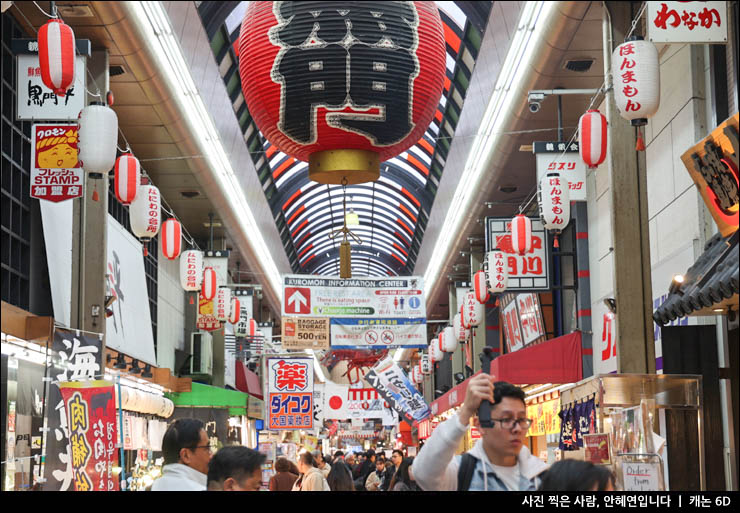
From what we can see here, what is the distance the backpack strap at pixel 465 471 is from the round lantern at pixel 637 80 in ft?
17.1

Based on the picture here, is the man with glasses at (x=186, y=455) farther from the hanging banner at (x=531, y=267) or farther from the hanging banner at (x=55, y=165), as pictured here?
the hanging banner at (x=531, y=267)

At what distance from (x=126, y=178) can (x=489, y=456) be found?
A: 7942 millimetres

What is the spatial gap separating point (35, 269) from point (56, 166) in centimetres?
209

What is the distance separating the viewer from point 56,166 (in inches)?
371

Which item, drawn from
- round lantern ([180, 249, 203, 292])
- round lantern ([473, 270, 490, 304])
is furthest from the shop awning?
Result: round lantern ([473, 270, 490, 304])

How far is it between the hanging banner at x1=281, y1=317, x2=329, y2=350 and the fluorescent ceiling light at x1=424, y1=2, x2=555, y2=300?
3563 millimetres

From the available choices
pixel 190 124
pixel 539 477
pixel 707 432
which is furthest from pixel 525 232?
pixel 539 477

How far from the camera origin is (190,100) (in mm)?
13039

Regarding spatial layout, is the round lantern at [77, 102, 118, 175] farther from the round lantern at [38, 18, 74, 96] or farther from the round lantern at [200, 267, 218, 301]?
the round lantern at [200, 267, 218, 301]

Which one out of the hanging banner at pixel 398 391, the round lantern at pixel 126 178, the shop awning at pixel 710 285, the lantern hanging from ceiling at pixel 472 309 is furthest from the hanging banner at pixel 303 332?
the shop awning at pixel 710 285

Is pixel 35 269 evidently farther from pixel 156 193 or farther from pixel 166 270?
pixel 166 270

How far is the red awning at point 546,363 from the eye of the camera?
44.5ft

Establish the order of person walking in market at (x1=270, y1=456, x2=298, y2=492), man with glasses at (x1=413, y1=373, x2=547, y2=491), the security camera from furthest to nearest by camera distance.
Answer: the security camera
person walking in market at (x1=270, y1=456, x2=298, y2=492)
man with glasses at (x1=413, y1=373, x2=547, y2=491)

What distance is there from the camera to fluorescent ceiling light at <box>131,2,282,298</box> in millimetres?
10664
